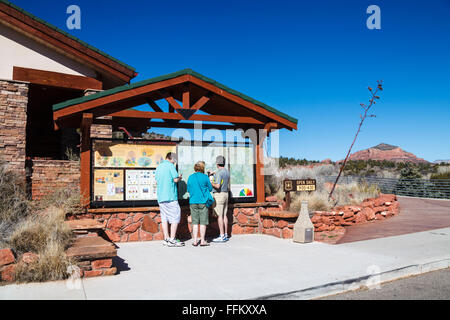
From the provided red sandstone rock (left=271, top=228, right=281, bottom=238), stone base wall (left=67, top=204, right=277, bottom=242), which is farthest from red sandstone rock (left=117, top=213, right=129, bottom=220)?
red sandstone rock (left=271, top=228, right=281, bottom=238)

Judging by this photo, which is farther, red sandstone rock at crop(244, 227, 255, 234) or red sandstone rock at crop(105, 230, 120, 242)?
red sandstone rock at crop(244, 227, 255, 234)

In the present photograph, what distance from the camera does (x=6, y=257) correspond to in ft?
18.2

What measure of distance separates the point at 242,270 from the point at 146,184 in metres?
4.22

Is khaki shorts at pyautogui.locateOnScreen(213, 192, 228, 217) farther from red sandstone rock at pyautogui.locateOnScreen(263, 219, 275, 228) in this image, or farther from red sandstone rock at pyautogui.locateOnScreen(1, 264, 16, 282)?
red sandstone rock at pyautogui.locateOnScreen(1, 264, 16, 282)

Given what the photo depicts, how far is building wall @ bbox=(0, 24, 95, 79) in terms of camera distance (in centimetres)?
1126

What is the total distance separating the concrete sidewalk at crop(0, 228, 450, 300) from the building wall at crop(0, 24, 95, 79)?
21.7 feet

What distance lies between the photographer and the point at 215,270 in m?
6.41

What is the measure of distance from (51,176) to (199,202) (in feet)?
15.9

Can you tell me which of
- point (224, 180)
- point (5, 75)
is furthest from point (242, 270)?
point (5, 75)

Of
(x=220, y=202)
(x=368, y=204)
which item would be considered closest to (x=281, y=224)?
(x=220, y=202)

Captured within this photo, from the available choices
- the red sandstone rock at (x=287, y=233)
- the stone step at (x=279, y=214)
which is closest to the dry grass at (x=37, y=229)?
the stone step at (x=279, y=214)

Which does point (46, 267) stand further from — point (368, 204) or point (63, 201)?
point (368, 204)

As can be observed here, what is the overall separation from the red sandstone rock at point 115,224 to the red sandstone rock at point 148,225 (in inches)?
21.5

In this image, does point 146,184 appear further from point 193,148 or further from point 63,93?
point 63,93
